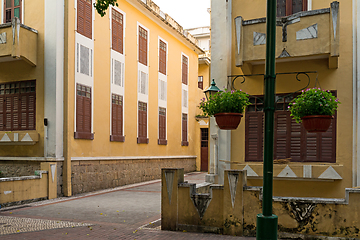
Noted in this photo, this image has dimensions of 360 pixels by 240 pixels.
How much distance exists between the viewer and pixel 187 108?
27.4 m

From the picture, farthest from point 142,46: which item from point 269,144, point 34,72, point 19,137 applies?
point 269,144

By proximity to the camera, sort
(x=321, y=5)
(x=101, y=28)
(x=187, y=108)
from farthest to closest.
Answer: (x=187, y=108) → (x=101, y=28) → (x=321, y=5)

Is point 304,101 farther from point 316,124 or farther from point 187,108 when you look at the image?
point 187,108

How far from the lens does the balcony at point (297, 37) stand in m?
9.08

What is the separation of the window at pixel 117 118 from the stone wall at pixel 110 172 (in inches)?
47.6

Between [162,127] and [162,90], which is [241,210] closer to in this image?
[162,127]

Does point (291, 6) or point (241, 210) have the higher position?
point (291, 6)

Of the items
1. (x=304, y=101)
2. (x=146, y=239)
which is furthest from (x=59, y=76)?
(x=304, y=101)

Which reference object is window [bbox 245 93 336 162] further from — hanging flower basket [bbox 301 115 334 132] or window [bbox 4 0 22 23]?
window [bbox 4 0 22 23]

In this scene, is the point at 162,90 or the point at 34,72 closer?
the point at 34,72

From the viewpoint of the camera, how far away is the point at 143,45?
68.5 ft

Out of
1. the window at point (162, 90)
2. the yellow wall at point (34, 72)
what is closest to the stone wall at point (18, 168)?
the yellow wall at point (34, 72)

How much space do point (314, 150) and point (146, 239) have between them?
5.33 m

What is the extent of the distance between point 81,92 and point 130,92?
420 cm
